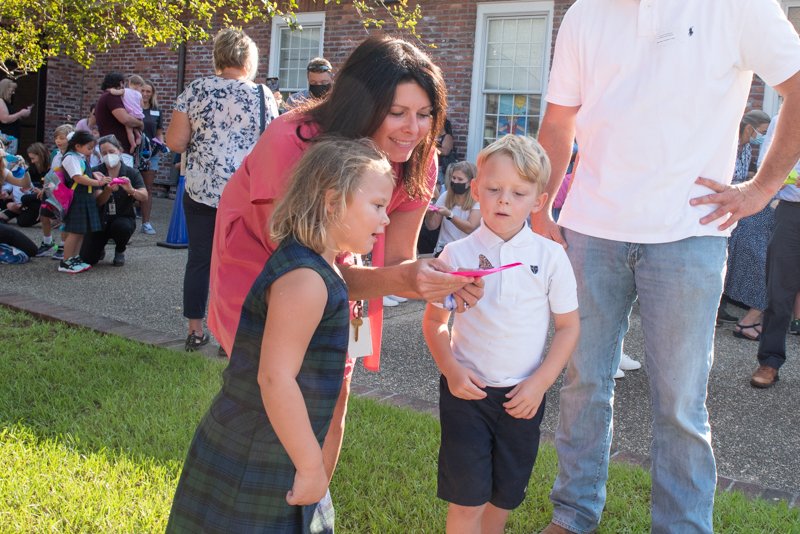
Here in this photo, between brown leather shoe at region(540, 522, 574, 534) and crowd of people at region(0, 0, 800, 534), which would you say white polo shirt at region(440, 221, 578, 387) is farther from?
brown leather shoe at region(540, 522, 574, 534)

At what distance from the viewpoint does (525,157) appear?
2490 millimetres

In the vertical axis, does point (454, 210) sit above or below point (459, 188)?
below

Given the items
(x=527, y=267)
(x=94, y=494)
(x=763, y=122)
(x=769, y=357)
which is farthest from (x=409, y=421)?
(x=763, y=122)

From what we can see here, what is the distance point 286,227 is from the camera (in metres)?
2.09

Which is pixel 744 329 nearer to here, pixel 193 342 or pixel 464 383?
pixel 193 342

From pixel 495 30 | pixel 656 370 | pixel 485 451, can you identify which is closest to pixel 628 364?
pixel 656 370

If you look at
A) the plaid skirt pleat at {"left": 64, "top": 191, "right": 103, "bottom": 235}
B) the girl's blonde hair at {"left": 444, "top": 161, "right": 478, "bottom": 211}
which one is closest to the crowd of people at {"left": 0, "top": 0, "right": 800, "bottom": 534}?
the girl's blonde hair at {"left": 444, "top": 161, "right": 478, "bottom": 211}

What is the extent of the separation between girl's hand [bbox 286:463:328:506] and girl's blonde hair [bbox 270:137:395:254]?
0.56 meters

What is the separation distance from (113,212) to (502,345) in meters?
6.84

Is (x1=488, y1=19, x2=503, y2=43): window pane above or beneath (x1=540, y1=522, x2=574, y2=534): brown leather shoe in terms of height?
above

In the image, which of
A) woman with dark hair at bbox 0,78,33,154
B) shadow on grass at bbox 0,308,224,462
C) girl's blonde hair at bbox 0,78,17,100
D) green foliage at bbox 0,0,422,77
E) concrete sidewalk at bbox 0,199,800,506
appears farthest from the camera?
girl's blonde hair at bbox 0,78,17,100

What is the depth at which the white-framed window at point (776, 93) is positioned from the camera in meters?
9.48

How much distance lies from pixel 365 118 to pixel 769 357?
404cm

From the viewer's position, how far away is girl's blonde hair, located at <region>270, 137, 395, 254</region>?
2.04 metres
